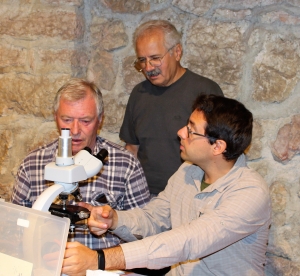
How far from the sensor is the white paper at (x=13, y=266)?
138cm

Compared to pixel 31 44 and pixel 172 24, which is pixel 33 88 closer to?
pixel 31 44

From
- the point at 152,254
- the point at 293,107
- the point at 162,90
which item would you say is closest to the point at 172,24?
the point at 162,90

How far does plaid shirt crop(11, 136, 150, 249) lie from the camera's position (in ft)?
7.18

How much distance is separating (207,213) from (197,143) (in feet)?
1.12

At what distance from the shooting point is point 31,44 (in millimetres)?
2871

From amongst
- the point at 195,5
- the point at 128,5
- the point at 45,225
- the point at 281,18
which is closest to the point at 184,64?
the point at 195,5

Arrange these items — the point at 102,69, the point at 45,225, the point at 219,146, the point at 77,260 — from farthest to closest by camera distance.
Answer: the point at 102,69, the point at 219,146, the point at 77,260, the point at 45,225

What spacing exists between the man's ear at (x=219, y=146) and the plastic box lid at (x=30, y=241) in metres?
0.84

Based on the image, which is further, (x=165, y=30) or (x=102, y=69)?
(x=102, y=69)

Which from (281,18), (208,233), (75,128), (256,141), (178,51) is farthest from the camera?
(178,51)

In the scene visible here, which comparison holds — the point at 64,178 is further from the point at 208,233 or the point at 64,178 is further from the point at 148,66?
the point at 148,66

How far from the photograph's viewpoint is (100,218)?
1.85 meters

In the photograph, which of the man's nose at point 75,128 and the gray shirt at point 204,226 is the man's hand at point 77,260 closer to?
the gray shirt at point 204,226

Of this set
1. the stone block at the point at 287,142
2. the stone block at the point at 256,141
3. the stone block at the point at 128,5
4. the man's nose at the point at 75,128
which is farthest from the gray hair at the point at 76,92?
the stone block at the point at 287,142
